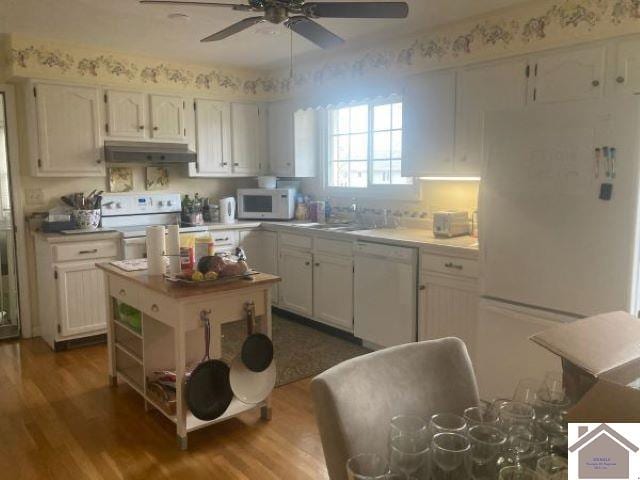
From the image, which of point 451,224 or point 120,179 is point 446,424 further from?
point 120,179

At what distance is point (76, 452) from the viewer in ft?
8.39

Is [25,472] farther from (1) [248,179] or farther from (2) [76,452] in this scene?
(1) [248,179]

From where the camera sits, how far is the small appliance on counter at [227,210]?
16.1ft

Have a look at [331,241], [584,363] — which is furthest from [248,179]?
[584,363]

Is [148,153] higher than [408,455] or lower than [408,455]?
higher

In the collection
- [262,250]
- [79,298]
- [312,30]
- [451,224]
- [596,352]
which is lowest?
[79,298]

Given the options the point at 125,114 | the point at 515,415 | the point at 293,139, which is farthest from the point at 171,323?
the point at 293,139

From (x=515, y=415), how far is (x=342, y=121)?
415 centimetres

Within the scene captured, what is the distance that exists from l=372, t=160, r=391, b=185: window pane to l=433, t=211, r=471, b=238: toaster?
38.0 inches

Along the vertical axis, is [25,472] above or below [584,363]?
below

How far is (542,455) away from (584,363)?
23cm

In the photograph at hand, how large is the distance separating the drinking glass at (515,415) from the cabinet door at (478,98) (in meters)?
2.17

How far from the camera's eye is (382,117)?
4504 millimetres

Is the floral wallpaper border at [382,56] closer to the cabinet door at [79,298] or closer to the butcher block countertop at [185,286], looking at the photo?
the cabinet door at [79,298]
